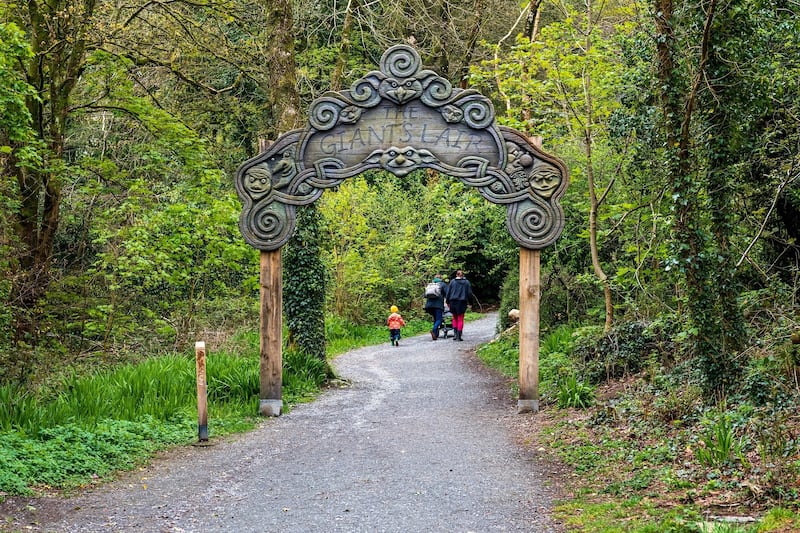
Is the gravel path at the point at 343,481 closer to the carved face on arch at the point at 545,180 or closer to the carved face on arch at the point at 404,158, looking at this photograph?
the carved face on arch at the point at 545,180

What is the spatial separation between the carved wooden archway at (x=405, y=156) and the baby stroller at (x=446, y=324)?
13.4 meters

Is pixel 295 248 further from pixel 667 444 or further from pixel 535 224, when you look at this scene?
pixel 667 444

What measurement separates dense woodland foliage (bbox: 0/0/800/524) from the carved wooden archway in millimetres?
1555

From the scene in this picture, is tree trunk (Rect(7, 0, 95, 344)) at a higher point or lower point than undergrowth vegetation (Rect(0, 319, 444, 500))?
higher

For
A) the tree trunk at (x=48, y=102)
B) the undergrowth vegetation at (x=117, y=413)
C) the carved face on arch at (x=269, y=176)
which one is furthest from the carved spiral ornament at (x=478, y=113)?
the tree trunk at (x=48, y=102)

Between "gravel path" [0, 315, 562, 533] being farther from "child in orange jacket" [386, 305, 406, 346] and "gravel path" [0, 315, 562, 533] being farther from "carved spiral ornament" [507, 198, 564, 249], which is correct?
"child in orange jacket" [386, 305, 406, 346]

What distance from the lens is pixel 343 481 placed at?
26.2 feet

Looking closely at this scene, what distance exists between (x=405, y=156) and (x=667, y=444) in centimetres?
545

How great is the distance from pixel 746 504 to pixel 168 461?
18.8ft

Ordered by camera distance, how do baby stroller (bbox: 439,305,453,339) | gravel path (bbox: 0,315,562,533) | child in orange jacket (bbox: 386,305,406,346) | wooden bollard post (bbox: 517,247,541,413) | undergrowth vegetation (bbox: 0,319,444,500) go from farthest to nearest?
baby stroller (bbox: 439,305,453,339)
child in orange jacket (bbox: 386,305,406,346)
wooden bollard post (bbox: 517,247,541,413)
undergrowth vegetation (bbox: 0,319,444,500)
gravel path (bbox: 0,315,562,533)

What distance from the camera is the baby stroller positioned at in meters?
25.1

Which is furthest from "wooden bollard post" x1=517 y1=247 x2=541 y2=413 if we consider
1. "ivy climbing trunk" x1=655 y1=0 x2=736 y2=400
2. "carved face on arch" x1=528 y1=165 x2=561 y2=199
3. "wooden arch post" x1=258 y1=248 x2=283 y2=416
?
"wooden arch post" x1=258 y1=248 x2=283 y2=416

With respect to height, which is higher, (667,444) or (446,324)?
(667,444)

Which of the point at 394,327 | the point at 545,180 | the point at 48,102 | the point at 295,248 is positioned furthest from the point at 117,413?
the point at 394,327
